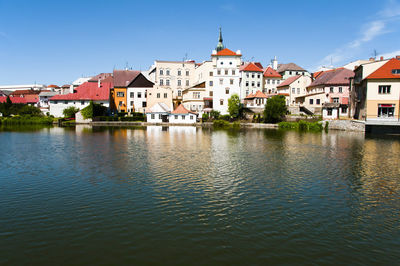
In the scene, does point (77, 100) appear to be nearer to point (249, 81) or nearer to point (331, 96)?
point (249, 81)

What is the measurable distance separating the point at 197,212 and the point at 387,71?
176 feet

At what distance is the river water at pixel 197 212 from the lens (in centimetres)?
945

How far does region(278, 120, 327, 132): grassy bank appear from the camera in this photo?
5978 cm

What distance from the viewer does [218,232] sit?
10.9 metres

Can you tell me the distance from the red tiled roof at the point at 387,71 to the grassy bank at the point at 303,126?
13.3 m

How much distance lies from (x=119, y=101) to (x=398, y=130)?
6683 centimetres

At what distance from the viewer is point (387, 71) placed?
5172cm

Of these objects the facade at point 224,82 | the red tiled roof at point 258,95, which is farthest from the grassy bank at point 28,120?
the red tiled roof at point 258,95

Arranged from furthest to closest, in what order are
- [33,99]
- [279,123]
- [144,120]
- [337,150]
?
[33,99]
[144,120]
[279,123]
[337,150]

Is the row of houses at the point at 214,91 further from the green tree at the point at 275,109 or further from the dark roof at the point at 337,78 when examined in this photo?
the green tree at the point at 275,109

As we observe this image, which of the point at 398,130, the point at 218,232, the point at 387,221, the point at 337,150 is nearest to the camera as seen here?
the point at 218,232

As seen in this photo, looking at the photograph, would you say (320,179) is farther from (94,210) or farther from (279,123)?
(279,123)

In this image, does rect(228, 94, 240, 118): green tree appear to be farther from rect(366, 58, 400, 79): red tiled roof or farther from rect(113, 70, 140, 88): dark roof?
rect(113, 70, 140, 88): dark roof

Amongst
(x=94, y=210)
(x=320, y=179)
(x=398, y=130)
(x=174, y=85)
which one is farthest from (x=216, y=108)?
(x=94, y=210)
